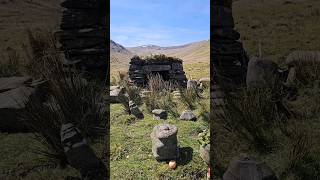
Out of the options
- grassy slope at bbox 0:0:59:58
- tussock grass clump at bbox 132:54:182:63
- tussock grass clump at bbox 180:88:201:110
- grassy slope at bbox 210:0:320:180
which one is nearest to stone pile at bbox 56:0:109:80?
grassy slope at bbox 210:0:320:180

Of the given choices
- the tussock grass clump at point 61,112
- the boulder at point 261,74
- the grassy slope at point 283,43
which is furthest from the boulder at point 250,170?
the boulder at point 261,74

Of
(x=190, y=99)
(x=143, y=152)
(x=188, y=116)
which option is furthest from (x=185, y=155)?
(x=190, y=99)

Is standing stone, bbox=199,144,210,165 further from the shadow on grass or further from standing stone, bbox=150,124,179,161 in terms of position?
standing stone, bbox=150,124,179,161

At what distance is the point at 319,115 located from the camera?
5.49 metres

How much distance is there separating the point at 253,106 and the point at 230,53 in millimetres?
1404

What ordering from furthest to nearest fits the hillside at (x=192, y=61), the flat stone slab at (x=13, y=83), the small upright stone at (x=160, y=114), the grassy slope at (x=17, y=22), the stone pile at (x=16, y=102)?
the hillside at (x=192, y=61)
the grassy slope at (x=17, y=22)
the small upright stone at (x=160, y=114)
the flat stone slab at (x=13, y=83)
the stone pile at (x=16, y=102)

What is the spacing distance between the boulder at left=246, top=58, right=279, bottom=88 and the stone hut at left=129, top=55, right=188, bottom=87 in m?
6.48

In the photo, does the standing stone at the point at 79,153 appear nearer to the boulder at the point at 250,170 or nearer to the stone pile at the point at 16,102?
the stone pile at the point at 16,102

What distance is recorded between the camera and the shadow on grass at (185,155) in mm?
5262

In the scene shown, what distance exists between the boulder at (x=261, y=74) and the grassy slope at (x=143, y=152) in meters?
1.05

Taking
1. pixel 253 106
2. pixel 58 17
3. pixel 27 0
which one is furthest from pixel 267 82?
pixel 27 0

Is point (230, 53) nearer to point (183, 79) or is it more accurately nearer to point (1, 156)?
point (1, 156)

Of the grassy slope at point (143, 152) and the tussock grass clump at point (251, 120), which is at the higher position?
the tussock grass clump at point (251, 120)

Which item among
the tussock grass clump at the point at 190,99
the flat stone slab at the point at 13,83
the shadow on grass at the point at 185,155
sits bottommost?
the shadow on grass at the point at 185,155
